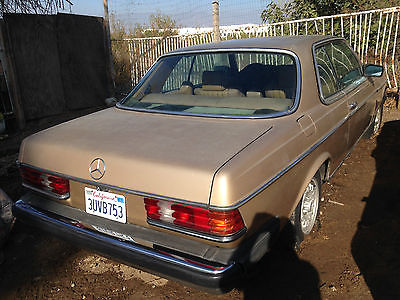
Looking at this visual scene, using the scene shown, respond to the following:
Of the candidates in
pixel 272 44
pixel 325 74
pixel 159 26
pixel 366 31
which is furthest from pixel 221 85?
pixel 159 26

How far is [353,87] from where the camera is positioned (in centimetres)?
374

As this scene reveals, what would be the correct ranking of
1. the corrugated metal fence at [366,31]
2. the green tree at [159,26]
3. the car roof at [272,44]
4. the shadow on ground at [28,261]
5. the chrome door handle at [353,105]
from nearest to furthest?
1. the shadow on ground at [28,261]
2. the car roof at [272,44]
3. the chrome door handle at [353,105]
4. the corrugated metal fence at [366,31]
5. the green tree at [159,26]

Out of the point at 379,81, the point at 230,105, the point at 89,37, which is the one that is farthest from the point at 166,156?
the point at 89,37

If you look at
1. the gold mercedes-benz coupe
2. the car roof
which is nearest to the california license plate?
the gold mercedes-benz coupe

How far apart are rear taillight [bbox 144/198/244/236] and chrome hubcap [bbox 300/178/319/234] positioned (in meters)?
1.06

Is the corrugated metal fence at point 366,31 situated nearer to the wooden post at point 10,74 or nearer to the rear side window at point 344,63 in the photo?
the rear side window at point 344,63

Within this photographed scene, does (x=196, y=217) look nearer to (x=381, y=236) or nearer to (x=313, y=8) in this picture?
(x=381, y=236)

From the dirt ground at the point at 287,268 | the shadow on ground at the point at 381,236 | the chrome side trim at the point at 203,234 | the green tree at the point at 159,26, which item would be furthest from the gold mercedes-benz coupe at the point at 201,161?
the green tree at the point at 159,26

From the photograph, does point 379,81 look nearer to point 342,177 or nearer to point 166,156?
point 342,177

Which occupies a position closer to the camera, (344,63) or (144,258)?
(144,258)

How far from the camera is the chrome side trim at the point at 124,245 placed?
6.18 feet

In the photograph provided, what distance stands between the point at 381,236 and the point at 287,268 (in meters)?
0.94

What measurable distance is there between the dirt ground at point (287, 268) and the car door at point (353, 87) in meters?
0.81

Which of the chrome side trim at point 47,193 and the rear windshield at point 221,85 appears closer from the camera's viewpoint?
the chrome side trim at point 47,193
